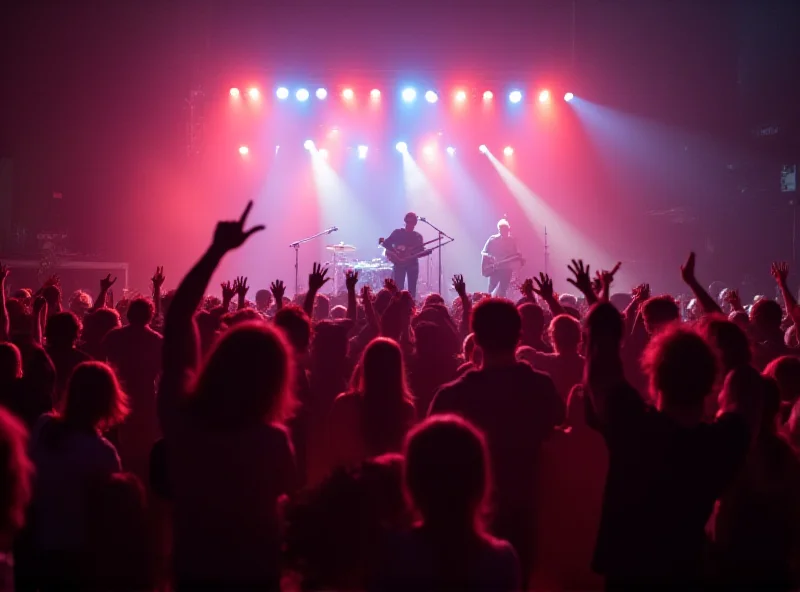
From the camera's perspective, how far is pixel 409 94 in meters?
17.9

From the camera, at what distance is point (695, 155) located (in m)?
17.9

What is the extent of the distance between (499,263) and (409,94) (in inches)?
224

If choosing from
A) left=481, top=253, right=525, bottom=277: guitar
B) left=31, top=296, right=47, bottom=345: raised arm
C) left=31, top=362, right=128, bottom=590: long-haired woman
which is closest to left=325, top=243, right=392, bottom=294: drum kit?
left=481, top=253, right=525, bottom=277: guitar

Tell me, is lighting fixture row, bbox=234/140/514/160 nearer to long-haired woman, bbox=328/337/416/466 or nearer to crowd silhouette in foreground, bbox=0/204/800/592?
crowd silhouette in foreground, bbox=0/204/800/592

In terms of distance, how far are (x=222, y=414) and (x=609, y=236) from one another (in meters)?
18.7

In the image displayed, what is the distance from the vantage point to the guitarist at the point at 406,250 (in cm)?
1307

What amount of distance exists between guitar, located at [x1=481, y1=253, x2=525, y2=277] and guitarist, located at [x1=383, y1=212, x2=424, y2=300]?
217 centimetres

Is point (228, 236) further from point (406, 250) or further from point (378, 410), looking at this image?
point (406, 250)

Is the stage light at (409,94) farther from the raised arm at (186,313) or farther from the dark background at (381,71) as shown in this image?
the raised arm at (186,313)

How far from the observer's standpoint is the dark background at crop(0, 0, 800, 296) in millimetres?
16375

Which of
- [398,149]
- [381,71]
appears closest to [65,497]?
[381,71]

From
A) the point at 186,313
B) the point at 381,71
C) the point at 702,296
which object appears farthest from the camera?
the point at 381,71

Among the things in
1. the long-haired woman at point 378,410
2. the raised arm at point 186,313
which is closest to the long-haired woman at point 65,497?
the raised arm at point 186,313

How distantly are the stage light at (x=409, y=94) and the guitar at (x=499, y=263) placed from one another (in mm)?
5342
